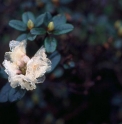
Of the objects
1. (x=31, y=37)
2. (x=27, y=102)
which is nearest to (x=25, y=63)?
(x=31, y=37)

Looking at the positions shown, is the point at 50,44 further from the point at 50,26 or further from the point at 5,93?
the point at 5,93

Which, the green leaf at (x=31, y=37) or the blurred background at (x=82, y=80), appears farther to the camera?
the blurred background at (x=82, y=80)

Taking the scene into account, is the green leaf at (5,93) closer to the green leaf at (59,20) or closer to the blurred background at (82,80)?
the green leaf at (59,20)

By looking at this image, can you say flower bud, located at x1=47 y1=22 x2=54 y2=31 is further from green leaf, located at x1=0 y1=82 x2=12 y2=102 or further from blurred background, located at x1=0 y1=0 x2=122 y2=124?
blurred background, located at x1=0 y1=0 x2=122 y2=124

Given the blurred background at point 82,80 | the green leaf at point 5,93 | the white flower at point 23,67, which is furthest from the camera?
the blurred background at point 82,80

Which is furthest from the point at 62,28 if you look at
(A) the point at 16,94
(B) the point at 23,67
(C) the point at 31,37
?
(A) the point at 16,94

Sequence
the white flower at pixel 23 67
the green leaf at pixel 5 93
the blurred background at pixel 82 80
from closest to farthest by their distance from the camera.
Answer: the white flower at pixel 23 67 < the green leaf at pixel 5 93 < the blurred background at pixel 82 80

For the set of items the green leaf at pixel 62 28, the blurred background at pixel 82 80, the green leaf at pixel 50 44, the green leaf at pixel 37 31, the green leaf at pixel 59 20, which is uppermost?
the green leaf at pixel 37 31

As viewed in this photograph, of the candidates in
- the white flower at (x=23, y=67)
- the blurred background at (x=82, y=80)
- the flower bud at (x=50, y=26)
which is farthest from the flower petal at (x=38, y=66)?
the blurred background at (x=82, y=80)
